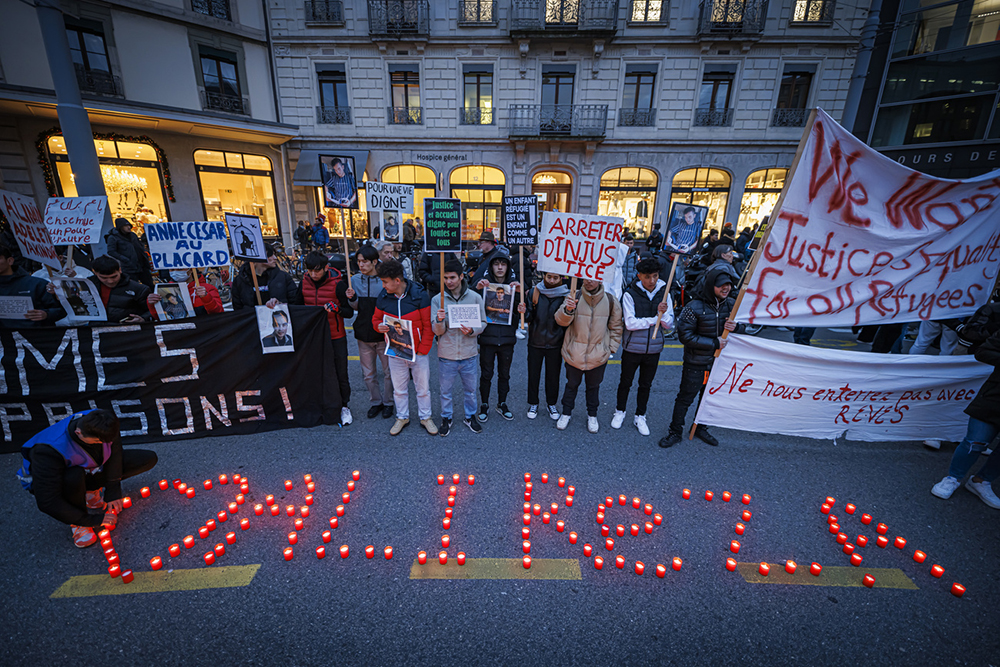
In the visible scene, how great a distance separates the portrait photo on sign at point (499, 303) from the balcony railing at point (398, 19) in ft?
56.5

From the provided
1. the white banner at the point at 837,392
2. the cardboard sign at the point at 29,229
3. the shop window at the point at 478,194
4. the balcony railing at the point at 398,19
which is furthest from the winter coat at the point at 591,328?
the balcony railing at the point at 398,19

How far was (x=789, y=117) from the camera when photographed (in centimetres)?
1705

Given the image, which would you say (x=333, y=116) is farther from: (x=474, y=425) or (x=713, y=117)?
(x=474, y=425)

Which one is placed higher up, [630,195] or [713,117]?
[713,117]

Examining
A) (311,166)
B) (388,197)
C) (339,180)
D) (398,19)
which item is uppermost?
(398,19)

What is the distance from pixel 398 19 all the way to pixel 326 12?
3.05 m

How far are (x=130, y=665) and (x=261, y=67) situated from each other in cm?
2118

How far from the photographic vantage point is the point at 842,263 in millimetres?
3791

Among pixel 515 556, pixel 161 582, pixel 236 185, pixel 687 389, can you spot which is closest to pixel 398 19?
pixel 236 185

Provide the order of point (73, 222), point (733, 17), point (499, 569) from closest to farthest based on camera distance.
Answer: point (499, 569), point (73, 222), point (733, 17)

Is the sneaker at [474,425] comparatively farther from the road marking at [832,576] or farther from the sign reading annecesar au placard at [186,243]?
the sign reading annecesar au placard at [186,243]

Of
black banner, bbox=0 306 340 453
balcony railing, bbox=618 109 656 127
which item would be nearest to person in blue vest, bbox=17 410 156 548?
black banner, bbox=0 306 340 453

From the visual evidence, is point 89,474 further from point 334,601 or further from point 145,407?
point 334,601

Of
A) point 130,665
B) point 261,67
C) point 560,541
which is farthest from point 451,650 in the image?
point 261,67
